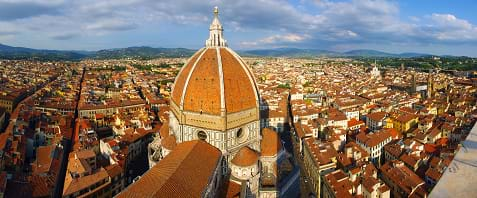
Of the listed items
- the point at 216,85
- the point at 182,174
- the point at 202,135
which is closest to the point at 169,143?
the point at 202,135

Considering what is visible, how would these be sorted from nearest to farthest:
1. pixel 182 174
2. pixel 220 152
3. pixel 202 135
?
pixel 182 174 → pixel 220 152 → pixel 202 135

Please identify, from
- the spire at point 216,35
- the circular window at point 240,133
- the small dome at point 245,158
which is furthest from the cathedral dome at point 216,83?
the small dome at point 245,158

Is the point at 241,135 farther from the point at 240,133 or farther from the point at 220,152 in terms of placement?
the point at 220,152

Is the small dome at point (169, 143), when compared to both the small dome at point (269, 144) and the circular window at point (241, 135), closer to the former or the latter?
the circular window at point (241, 135)

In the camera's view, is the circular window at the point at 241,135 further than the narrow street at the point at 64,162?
No

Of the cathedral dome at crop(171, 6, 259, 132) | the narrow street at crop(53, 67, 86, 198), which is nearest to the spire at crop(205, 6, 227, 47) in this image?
the cathedral dome at crop(171, 6, 259, 132)

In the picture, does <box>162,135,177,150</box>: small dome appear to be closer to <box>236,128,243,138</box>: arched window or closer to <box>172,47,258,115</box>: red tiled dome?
<box>172,47,258,115</box>: red tiled dome
